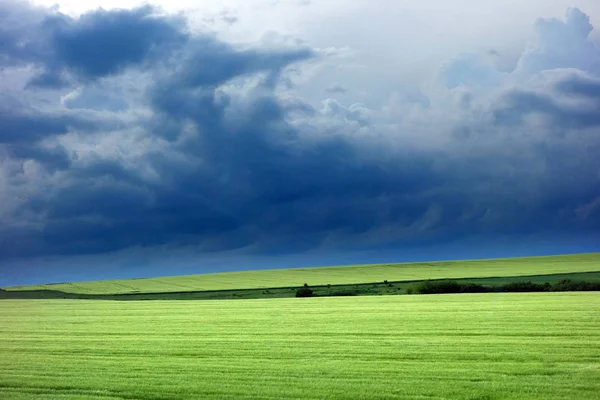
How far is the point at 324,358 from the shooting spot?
57.8ft

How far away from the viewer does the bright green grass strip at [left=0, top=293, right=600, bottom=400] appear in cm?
1338

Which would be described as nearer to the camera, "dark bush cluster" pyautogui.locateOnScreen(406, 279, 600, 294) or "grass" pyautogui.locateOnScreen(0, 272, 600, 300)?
"dark bush cluster" pyautogui.locateOnScreen(406, 279, 600, 294)

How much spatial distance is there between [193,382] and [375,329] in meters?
11.1

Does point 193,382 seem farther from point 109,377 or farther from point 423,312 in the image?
point 423,312

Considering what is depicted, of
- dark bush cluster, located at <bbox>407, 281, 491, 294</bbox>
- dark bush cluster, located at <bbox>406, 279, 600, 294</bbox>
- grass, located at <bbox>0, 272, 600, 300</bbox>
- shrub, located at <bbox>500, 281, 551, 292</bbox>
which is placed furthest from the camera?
grass, located at <bbox>0, 272, 600, 300</bbox>

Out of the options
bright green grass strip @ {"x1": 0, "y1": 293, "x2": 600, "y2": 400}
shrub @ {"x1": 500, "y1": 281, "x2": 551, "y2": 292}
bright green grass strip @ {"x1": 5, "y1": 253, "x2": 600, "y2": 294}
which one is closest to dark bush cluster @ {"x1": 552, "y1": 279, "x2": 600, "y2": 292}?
shrub @ {"x1": 500, "y1": 281, "x2": 551, "y2": 292}

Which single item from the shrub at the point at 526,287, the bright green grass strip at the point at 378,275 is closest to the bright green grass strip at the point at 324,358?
the shrub at the point at 526,287

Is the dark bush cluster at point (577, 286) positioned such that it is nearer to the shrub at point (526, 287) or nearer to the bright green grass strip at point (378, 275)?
the shrub at point (526, 287)

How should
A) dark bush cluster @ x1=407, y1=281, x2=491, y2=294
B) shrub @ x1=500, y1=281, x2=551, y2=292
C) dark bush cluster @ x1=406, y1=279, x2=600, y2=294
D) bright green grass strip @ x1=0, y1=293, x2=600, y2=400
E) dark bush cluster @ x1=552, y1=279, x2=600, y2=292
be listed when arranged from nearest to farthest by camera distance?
bright green grass strip @ x1=0, y1=293, x2=600, y2=400, dark bush cluster @ x1=552, y1=279, x2=600, y2=292, dark bush cluster @ x1=406, y1=279, x2=600, y2=294, shrub @ x1=500, y1=281, x2=551, y2=292, dark bush cluster @ x1=407, y1=281, x2=491, y2=294

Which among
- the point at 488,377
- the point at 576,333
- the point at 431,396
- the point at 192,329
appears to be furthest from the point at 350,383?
the point at 192,329

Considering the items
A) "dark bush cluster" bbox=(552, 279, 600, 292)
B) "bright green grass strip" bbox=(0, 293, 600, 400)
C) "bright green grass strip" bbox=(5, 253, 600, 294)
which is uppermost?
"bright green grass strip" bbox=(5, 253, 600, 294)

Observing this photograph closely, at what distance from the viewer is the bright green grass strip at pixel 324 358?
1338cm

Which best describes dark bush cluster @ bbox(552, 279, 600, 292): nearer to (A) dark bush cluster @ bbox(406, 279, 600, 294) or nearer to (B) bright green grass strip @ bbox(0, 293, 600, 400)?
(A) dark bush cluster @ bbox(406, 279, 600, 294)

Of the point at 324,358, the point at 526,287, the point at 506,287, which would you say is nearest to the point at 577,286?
the point at 526,287
